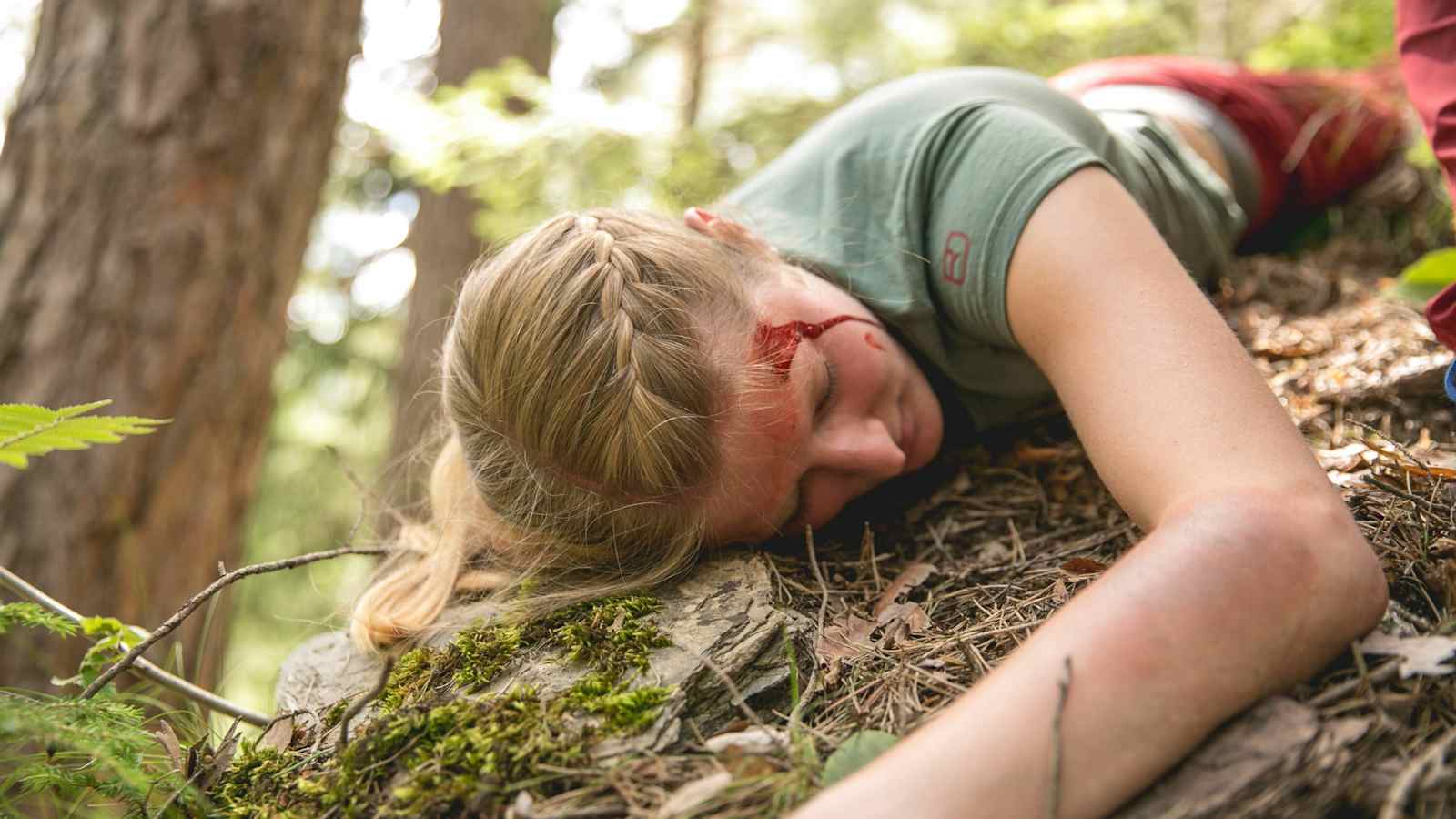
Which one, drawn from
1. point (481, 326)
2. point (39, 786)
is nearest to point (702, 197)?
point (481, 326)

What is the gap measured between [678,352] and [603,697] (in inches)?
26.7

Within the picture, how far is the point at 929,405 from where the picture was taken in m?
2.25

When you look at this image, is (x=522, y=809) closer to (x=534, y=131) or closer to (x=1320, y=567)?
(x=1320, y=567)

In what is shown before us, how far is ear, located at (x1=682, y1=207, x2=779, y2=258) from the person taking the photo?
7.04 feet

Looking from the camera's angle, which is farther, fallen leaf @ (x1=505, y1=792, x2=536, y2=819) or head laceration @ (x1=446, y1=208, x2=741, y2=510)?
head laceration @ (x1=446, y1=208, x2=741, y2=510)

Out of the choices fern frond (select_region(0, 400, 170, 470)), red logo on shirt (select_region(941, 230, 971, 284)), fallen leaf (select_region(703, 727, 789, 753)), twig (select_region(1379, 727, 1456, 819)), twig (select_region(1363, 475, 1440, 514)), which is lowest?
fallen leaf (select_region(703, 727, 789, 753))

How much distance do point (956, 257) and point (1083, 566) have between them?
0.74 meters

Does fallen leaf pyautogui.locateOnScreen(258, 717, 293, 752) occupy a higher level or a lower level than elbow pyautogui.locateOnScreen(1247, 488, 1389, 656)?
lower

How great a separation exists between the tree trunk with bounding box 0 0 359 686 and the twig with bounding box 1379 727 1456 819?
3.13 metres

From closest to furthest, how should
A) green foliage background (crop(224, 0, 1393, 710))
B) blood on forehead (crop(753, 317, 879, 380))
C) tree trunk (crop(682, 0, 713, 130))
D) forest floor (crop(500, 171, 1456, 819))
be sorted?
1. forest floor (crop(500, 171, 1456, 819))
2. blood on forehead (crop(753, 317, 879, 380))
3. green foliage background (crop(224, 0, 1393, 710))
4. tree trunk (crop(682, 0, 713, 130))

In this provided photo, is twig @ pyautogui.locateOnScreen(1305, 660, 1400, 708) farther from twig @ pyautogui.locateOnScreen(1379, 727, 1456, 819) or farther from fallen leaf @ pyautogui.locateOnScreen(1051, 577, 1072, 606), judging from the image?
fallen leaf @ pyautogui.locateOnScreen(1051, 577, 1072, 606)

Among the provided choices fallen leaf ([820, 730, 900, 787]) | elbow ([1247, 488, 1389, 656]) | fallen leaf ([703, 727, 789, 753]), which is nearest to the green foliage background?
fallen leaf ([703, 727, 789, 753])

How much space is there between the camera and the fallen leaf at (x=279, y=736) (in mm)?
1660

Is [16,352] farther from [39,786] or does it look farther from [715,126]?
[715,126]
